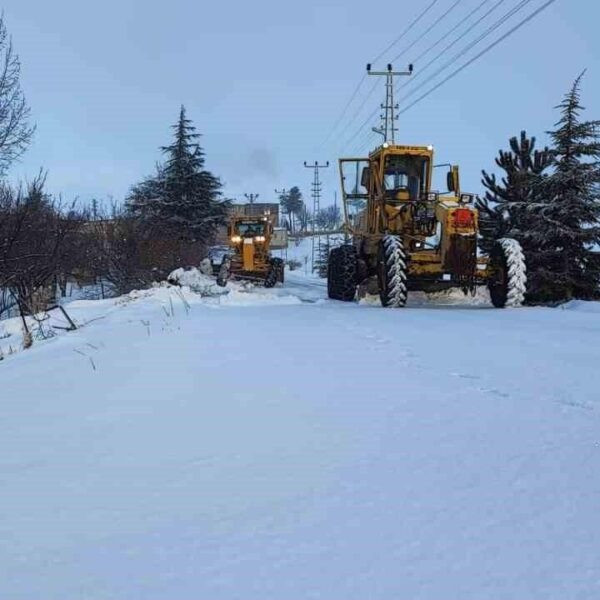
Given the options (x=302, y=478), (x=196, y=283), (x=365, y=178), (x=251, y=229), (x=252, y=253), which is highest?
(x=365, y=178)

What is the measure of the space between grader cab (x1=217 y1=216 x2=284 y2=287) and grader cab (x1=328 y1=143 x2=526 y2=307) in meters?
8.82

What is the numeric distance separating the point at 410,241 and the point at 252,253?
39.1 feet

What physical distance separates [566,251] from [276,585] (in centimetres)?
1461

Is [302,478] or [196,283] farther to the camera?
[196,283]

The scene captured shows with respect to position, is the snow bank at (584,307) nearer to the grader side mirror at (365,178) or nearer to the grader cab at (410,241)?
the grader cab at (410,241)

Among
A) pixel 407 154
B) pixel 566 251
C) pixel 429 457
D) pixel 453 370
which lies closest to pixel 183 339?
pixel 453 370

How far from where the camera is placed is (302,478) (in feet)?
8.25

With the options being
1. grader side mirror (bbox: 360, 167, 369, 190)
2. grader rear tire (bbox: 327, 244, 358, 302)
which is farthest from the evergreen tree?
grader side mirror (bbox: 360, 167, 369, 190)

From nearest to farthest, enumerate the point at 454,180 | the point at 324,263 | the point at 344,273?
the point at 454,180
the point at 344,273
the point at 324,263

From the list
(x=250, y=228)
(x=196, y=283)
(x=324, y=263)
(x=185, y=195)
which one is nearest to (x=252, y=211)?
(x=324, y=263)

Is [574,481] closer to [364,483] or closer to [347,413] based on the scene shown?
[364,483]

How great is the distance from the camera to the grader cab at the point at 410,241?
11094 mm

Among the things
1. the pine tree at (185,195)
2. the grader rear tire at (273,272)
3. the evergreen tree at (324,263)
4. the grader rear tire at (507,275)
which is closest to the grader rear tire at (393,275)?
the grader rear tire at (507,275)

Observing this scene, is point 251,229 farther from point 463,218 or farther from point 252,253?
point 463,218
